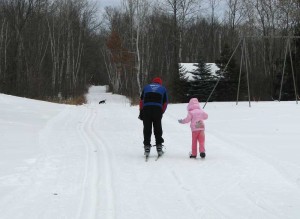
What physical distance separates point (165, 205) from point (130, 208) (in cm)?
49

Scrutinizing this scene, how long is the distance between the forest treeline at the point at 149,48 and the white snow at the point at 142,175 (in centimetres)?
1857

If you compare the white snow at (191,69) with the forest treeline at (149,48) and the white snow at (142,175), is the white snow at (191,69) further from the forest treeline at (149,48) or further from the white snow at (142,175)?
the white snow at (142,175)

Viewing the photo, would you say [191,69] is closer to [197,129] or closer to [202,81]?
[202,81]

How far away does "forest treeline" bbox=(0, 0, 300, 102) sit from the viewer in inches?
1366

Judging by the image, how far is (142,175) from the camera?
25.0ft

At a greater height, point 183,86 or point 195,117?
point 183,86

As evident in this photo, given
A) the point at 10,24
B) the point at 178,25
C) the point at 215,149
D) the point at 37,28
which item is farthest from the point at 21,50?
the point at 215,149

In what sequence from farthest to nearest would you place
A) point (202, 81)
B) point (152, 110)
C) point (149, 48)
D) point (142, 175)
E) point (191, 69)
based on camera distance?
1. point (149, 48)
2. point (191, 69)
3. point (202, 81)
4. point (152, 110)
5. point (142, 175)

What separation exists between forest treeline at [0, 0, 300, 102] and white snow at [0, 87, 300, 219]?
731 inches

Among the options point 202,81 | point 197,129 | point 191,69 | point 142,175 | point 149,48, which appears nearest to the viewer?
point 142,175

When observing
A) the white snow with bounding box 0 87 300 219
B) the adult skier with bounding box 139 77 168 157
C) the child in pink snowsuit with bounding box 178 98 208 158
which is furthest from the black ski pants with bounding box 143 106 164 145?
the child in pink snowsuit with bounding box 178 98 208 158

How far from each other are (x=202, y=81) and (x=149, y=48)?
728 inches


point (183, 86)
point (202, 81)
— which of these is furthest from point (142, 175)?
point (202, 81)

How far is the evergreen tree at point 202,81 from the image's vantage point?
112 feet
